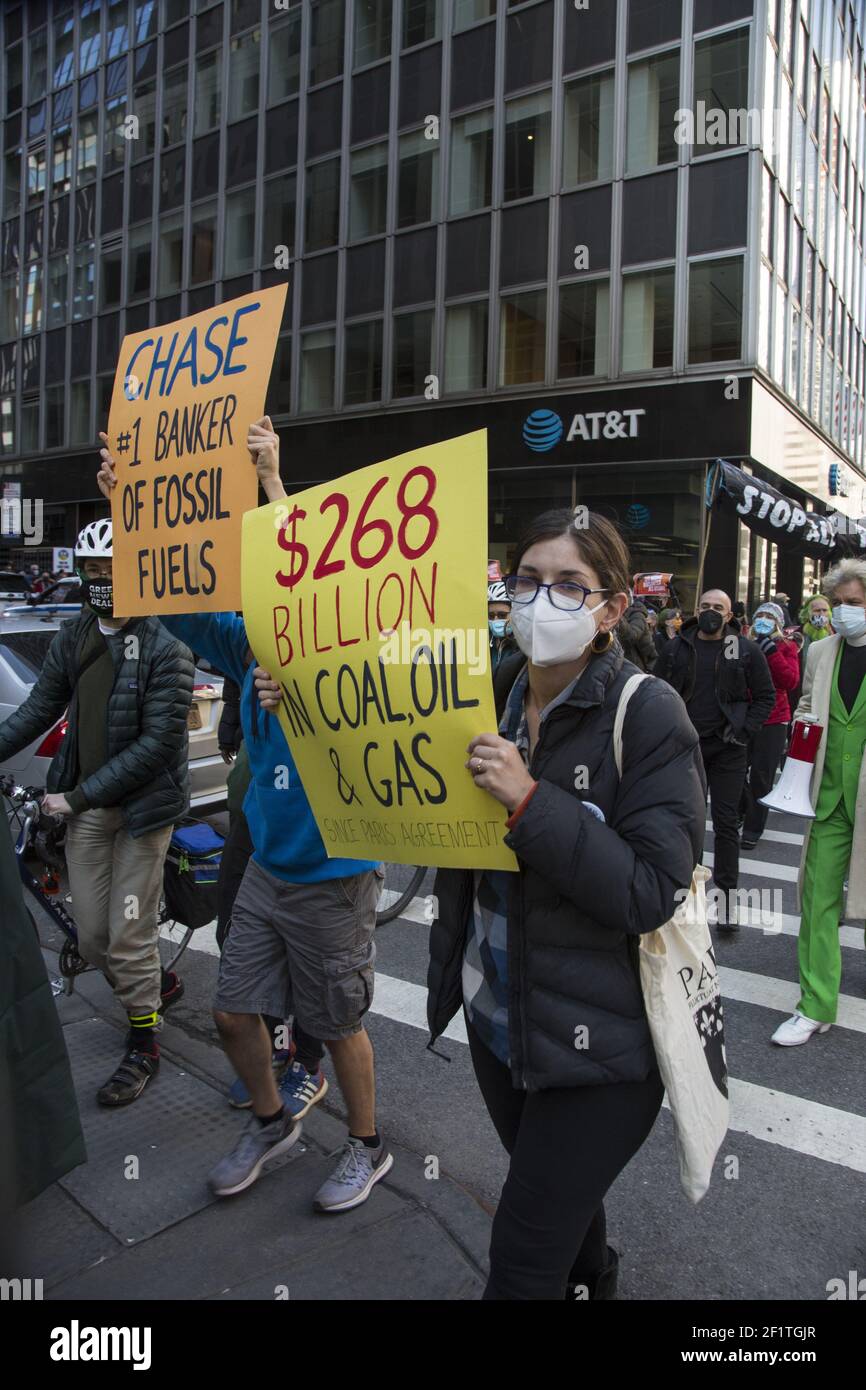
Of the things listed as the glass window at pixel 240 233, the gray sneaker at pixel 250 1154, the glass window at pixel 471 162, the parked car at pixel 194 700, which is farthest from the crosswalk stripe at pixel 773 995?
the glass window at pixel 240 233

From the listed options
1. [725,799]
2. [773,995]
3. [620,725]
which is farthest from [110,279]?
[620,725]

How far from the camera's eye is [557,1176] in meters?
1.98

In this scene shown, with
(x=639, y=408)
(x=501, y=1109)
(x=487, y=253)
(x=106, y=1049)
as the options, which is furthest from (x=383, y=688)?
(x=487, y=253)

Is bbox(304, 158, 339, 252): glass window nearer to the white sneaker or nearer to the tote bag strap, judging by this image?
the white sneaker

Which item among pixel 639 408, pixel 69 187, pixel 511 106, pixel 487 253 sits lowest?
pixel 639 408

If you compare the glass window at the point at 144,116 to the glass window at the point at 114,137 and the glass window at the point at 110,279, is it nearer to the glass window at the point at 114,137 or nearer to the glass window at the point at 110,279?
the glass window at the point at 114,137

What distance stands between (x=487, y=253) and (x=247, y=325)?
2173cm

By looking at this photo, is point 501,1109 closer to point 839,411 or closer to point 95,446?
point 839,411

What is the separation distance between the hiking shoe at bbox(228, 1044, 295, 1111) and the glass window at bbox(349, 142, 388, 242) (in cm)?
2406

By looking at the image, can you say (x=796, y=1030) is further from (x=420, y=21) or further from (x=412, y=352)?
(x=420, y=21)

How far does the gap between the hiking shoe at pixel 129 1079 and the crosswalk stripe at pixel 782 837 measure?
6143 mm

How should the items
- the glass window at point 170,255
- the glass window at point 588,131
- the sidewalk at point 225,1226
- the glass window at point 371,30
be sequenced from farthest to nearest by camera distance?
the glass window at point 170,255, the glass window at point 371,30, the glass window at point 588,131, the sidewalk at point 225,1226

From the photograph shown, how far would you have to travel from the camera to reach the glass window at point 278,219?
85.8 ft
